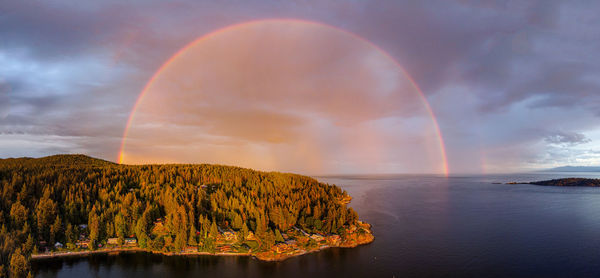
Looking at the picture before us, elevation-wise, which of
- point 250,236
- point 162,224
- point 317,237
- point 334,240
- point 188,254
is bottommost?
point 188,254

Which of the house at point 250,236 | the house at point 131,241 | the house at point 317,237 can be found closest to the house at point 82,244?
the house at point 131,241

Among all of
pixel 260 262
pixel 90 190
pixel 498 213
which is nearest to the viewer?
pixel 260 262

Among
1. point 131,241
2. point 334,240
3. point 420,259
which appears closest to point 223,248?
point 131,241

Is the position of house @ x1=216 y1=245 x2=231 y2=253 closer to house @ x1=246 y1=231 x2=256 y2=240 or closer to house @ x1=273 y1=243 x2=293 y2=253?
house @ x1=246 y1=231 x2=256 y2=240

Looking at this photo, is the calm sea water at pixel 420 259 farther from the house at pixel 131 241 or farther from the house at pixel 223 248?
the house at pixel 131 241

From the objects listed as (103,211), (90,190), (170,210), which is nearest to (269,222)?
(170,210)

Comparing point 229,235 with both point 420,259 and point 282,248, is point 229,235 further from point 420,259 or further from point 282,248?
point 420,259

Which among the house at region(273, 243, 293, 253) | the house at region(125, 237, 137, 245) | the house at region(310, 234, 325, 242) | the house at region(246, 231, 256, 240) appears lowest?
the house at region(125, 237, 137, 245)

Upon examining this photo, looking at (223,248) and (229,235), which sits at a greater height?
(229,235)

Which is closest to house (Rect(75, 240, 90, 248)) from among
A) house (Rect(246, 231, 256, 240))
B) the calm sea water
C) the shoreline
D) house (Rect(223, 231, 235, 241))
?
the shoreline

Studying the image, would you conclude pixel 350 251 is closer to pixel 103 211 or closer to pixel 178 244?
pixel 178 244

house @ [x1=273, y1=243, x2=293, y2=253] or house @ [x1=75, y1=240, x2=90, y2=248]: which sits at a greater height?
house @ [x1=273, y1=243, x2=293, y2=253]
